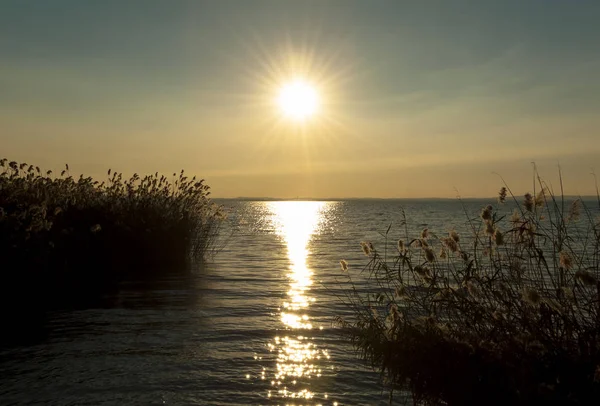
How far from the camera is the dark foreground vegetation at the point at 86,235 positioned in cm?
1433

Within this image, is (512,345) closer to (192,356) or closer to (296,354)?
(296,354)

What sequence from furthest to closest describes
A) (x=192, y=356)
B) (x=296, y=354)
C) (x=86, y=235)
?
(x=86, y=235)
(x=296, y=354)
(x=192, y=356)

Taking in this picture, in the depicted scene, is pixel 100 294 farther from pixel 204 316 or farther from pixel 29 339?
pixel 29 339

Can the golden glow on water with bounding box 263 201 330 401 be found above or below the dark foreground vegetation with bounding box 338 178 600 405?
below

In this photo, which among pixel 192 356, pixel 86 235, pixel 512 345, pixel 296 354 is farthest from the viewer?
pixel 86 235

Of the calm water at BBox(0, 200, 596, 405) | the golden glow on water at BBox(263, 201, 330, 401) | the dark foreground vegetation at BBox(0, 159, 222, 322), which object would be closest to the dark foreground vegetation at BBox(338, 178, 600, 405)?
the calm water at BBox(0, 200, 596, 405)

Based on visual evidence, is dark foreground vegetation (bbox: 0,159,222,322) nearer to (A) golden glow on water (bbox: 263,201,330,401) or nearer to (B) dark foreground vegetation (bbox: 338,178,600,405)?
(A) golden glow on water (bbox: 263,201,330,401)

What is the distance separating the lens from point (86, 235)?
18.2m

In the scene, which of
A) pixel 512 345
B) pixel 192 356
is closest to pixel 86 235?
pixel 192 356

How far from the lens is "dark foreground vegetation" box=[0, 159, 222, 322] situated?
1433cm

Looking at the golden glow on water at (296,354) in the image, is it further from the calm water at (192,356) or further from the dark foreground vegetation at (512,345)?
the dark foreground vegetation at (512,345)

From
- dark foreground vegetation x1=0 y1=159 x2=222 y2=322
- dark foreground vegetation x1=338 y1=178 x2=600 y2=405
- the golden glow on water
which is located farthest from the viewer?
dark foreground vegetation x1=0 y1=159 x2=222 y2=322

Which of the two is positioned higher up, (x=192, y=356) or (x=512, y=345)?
(x=512, y=345)

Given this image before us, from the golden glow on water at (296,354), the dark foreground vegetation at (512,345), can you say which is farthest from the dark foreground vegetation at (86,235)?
the dark foreground vegetation at (512,345)
